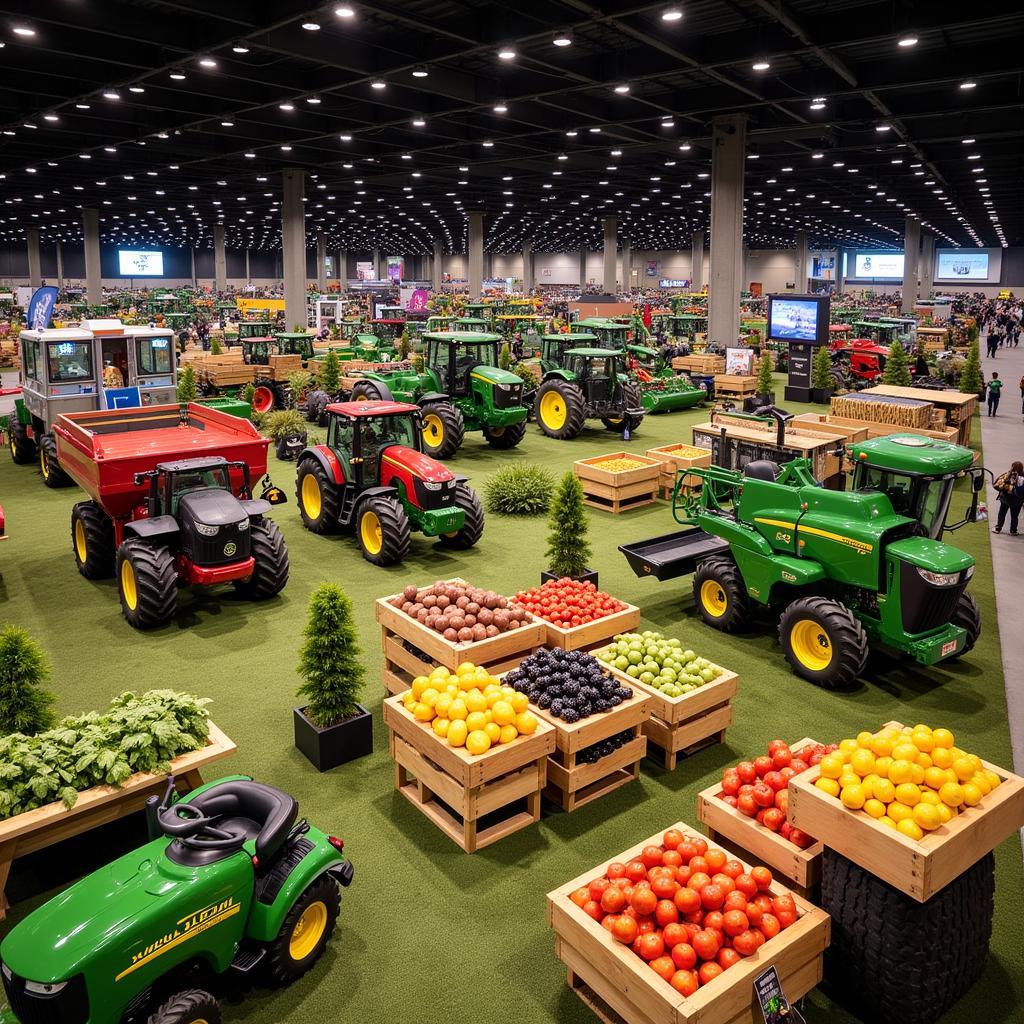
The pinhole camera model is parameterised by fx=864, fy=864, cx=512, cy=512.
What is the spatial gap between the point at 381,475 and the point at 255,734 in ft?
16.1

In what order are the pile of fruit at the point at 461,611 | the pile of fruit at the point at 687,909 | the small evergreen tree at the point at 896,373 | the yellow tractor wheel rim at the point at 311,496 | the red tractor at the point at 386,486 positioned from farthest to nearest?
the small evergreen tree at the point at 896,373
the yellow tractor wheel rim at the point at 311,496
the red tractor at the point at 386,486
the pile of fruit at the point at 461,611
the pile of fruit at the point at 687,909

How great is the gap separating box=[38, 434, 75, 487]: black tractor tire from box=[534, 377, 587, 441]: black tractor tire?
9.64 meters

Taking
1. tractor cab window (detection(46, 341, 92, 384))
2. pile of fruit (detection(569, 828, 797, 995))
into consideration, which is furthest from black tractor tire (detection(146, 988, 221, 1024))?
tractor cab window (detection(46, 341, 92, 384))

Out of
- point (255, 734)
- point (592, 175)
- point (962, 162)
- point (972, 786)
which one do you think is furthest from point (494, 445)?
point (962, 162)

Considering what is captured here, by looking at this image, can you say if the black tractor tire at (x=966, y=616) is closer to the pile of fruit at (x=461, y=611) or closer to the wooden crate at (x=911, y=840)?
the wooden crate at (x=911, y=840)

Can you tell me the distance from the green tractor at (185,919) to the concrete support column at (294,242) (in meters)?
27.6

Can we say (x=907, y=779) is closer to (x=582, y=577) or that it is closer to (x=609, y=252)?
(x=582, y=577)

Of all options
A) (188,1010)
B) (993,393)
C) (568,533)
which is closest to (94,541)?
(568,533)

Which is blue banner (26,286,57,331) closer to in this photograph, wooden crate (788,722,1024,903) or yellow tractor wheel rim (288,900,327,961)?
yellow tractor wheel rim (288,900,327,961)

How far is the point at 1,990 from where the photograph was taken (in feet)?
14.1

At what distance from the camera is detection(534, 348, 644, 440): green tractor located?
738 inches

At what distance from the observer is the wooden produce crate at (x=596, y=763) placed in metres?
5.71

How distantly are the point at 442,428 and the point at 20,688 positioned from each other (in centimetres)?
1118

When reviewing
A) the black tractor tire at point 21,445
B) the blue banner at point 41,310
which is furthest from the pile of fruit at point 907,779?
the black tractor tire at point 21,445
